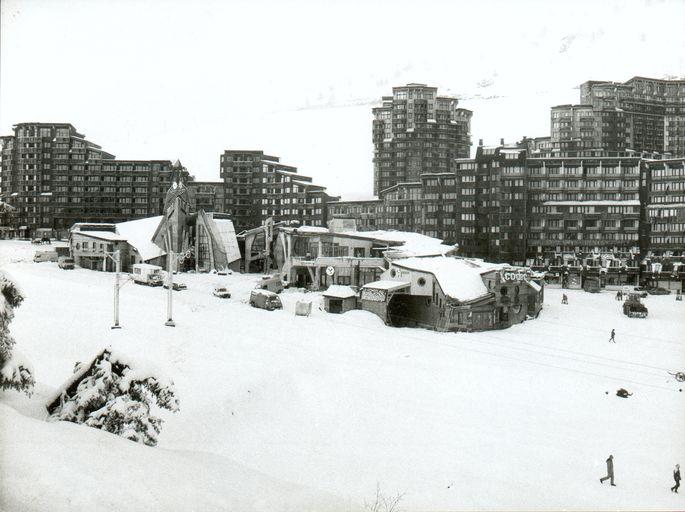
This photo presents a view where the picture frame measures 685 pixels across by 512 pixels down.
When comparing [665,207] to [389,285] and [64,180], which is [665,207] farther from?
[64,180]

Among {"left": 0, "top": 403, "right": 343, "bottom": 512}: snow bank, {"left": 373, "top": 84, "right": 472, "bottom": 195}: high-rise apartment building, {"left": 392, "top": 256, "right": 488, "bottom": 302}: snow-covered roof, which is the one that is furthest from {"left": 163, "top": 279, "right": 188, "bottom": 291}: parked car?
{"left": 373, "top": 84, "right": 472, "bottom": 195}: high-rise apartment building

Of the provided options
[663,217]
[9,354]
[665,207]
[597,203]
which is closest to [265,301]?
[9,354]

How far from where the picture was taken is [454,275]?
6078 centimetres

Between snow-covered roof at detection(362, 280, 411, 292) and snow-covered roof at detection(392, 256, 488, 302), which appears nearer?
snow-covered roof at detection(362, 280, 411, 292)

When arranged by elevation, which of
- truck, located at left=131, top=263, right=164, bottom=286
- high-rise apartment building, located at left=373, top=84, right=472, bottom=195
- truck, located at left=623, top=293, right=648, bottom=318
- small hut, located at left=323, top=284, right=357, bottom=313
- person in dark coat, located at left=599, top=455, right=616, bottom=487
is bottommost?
person in dark coat, located at left=599, top=455, right=616, bottom=487

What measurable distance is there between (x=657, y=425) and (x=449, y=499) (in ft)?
53.4

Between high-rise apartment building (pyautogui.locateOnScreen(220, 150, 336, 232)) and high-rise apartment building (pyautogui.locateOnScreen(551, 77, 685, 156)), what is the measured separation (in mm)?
63323

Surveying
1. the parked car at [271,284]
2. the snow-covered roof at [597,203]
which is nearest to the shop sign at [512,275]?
the parked car at [271,284]

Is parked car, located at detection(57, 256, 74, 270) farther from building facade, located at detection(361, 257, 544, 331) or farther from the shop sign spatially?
the shop sign

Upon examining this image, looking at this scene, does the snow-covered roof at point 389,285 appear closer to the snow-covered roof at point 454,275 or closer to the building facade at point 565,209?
the snow-covered roof at point 454,275

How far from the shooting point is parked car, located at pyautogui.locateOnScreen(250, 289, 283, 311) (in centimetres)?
5594

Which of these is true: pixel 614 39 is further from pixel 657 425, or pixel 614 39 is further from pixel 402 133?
pixel 657 425

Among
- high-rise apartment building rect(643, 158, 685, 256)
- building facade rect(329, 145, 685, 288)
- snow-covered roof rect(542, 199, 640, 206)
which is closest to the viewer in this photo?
high-rise apartment building rect(643, 158, 685, 256)

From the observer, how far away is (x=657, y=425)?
3294cm
